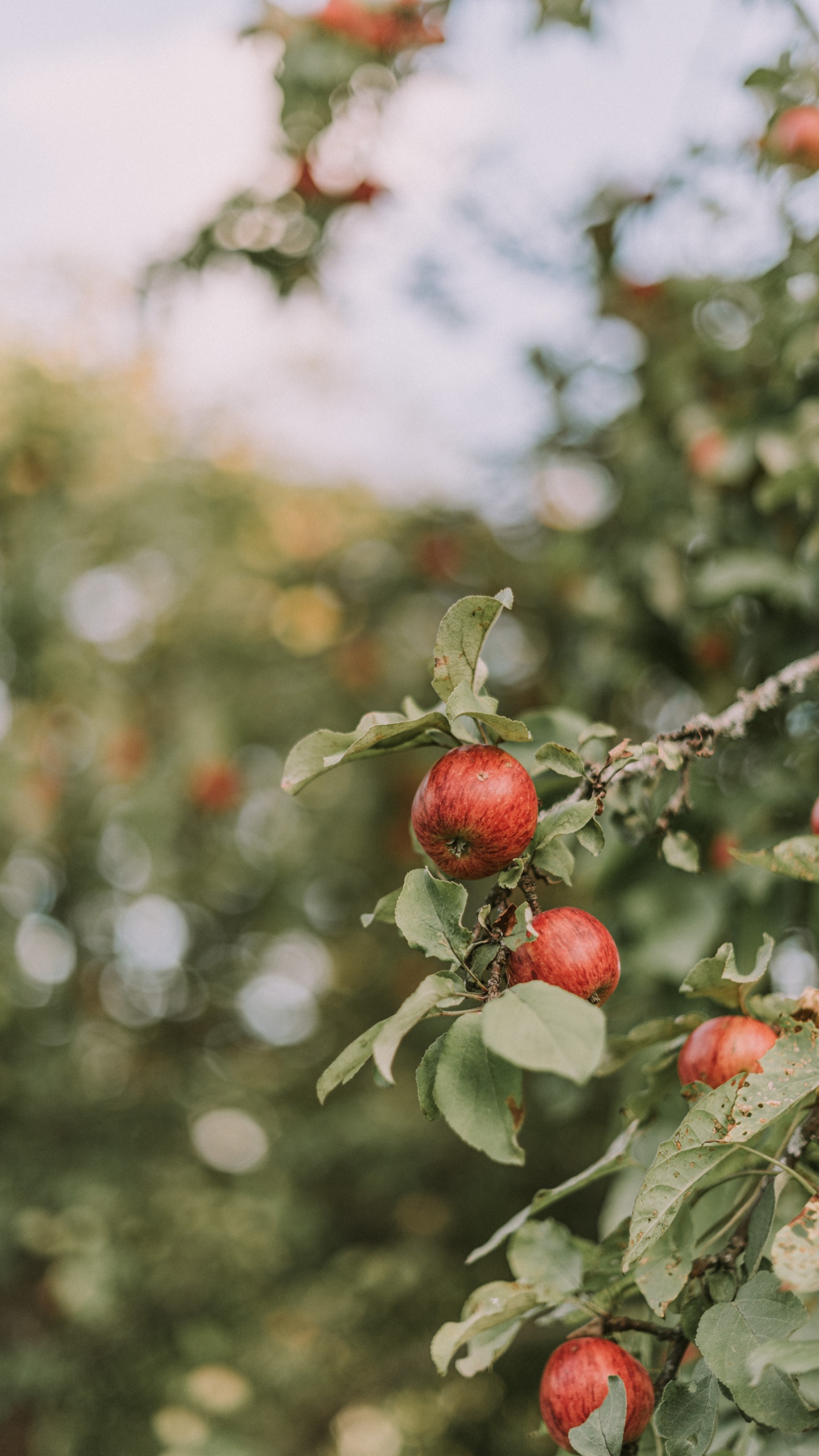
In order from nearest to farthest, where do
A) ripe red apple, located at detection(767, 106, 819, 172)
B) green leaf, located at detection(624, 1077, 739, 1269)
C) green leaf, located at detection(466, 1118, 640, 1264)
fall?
green leaf, located at detection(624, 1077, 739, 1269), green leaf, located at detection(466, 1118, 640, 1264), ripe red apple, located at detection(767, 106, 819, 172)

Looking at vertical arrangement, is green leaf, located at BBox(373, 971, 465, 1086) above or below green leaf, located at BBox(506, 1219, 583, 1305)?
above

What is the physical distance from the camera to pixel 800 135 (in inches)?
54.3

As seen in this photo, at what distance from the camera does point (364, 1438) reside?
9.68ft

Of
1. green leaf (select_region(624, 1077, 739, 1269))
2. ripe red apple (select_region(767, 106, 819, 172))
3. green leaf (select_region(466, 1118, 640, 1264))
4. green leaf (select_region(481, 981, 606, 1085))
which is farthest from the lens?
ripe red apple (select_region(767, 106, 819, 172))

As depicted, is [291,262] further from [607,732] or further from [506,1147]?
[506,1147]

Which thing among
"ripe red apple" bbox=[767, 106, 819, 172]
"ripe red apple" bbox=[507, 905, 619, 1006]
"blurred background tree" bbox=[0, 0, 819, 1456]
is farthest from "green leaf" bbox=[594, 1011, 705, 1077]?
"ripe red apple" bbox=[767, 106, 819, 172]

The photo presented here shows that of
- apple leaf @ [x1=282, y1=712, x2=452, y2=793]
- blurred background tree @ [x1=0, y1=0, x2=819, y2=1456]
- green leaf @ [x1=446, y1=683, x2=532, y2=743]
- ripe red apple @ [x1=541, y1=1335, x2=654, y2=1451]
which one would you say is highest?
green leaf @ [x1=446, y1=683, x2=532, y2=743]

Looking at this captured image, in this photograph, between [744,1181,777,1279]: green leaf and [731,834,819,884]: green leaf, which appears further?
[731,834,819,884]: green leaf

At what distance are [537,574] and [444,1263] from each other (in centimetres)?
229

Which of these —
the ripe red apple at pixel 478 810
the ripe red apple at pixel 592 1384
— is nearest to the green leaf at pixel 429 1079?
the ripe red apple at pixel 478 810

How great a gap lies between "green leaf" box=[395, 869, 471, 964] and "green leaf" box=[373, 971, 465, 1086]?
0.02 m

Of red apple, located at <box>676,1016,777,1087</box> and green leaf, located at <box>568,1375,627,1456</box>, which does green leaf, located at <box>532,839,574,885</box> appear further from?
green leaf, located at <box>568,1375,627,1456</box>

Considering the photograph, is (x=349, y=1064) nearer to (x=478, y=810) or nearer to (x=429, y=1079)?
(x=429, y=1079)

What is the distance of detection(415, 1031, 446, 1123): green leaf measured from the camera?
61cm
